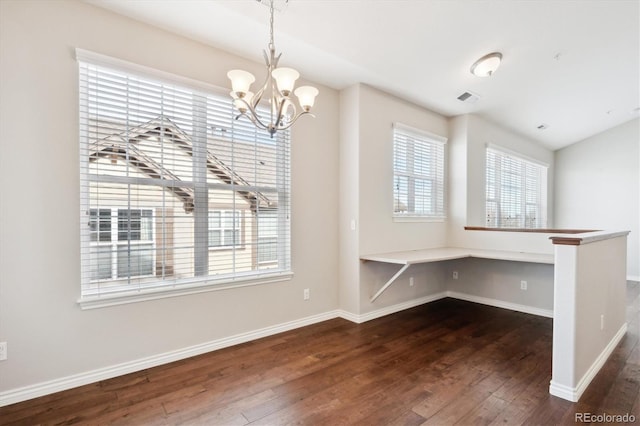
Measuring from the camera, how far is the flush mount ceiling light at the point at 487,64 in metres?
3.35

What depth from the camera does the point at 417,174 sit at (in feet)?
14.8

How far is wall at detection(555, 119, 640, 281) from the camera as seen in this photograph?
20.6 feet

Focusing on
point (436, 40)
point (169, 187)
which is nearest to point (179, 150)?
point (169, 187)

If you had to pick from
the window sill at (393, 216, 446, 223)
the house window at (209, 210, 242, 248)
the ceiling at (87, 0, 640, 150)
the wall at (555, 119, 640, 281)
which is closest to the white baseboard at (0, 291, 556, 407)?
the house window at (209, 210, 242, 248)

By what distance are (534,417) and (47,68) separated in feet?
12.8

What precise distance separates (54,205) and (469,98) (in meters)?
4.53

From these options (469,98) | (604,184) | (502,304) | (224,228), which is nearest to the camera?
(224,228)

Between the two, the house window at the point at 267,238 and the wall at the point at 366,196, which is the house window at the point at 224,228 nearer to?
the house window at the point at 267,238

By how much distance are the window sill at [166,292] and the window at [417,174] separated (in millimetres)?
1940

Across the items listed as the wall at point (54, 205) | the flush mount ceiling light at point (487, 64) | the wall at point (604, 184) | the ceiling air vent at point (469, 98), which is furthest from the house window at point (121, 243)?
→ the wall at point (604, 184)

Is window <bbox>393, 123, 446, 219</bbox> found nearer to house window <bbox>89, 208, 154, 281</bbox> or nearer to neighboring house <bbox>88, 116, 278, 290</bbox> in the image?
neighboring house <bbox>88, 116, 278, 290</bbox>

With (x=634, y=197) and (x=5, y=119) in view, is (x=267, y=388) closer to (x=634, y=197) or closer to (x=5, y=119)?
(x=5, y=119)

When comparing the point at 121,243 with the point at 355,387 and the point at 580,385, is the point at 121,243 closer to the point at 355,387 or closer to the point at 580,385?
the point at 355,387

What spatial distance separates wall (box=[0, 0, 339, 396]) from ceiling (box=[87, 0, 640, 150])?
28 centimetres
